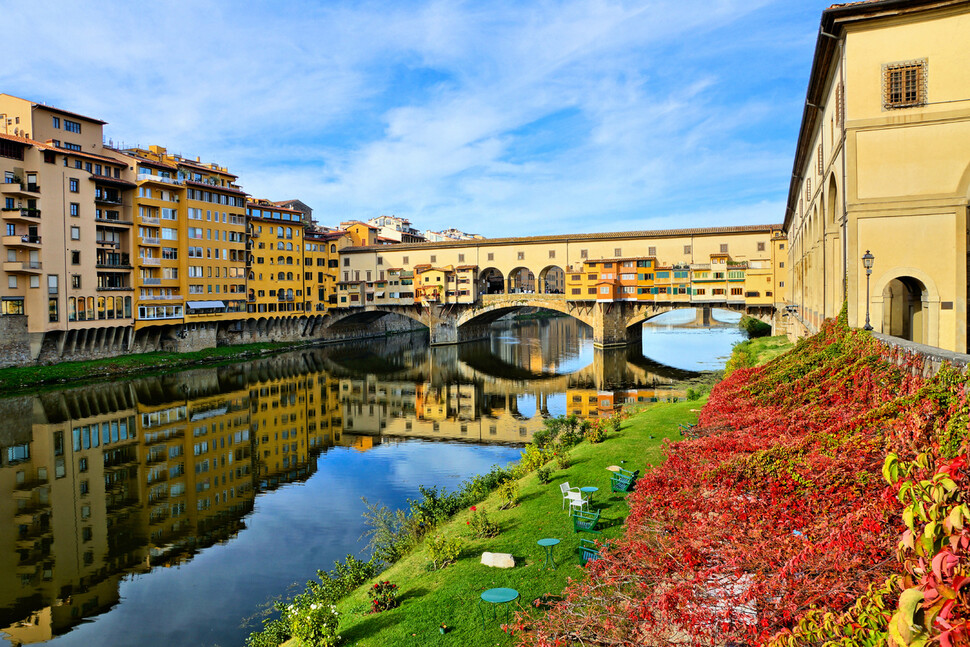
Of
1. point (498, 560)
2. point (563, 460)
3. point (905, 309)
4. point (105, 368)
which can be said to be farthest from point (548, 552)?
point (105, 368)

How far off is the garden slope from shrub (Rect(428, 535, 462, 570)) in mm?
3360

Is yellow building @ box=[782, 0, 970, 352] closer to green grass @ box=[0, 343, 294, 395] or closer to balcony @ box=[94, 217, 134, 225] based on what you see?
green grass @ box=[0, 343, 294, 395]

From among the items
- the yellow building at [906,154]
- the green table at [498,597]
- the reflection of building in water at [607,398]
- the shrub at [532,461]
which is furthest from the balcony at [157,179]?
the green table at [498,597]

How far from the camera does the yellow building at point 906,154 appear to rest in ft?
55.8

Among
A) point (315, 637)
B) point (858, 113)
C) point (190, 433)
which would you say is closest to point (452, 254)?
point (190, 433)

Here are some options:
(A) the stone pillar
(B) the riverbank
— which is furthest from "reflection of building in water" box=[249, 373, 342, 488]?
(A) the stone pillar

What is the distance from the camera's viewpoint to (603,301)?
59.8m

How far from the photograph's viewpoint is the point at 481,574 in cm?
1076

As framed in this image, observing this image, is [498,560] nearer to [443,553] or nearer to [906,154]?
[443,553]

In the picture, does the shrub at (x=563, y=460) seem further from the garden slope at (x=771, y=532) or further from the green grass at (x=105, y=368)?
the green grass at (x=105, y=368)

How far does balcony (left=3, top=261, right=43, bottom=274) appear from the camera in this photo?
4019cm

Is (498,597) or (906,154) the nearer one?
(498,597)

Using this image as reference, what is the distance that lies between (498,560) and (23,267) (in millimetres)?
44208

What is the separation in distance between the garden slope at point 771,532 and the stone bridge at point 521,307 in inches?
1929
